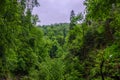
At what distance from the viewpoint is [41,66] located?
53219 mm

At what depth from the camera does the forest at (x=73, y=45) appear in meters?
9.68

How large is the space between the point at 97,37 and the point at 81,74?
294 inches

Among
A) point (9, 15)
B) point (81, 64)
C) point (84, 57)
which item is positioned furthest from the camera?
point (84, 57)

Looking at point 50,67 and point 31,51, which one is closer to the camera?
point 31,51

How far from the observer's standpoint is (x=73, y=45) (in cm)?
4612

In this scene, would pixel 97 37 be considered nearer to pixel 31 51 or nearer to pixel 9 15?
pixel 31 51

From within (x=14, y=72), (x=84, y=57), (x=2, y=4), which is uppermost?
(x=2, y=4)

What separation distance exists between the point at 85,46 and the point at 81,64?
447 cm

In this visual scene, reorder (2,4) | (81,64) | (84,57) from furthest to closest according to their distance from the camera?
(84,57), (81,64), (2,4)

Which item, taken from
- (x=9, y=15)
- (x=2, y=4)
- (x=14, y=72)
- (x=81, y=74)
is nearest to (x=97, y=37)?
(x=81, y=74)

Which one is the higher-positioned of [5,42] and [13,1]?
[13,1]

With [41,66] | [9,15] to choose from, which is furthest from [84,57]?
[9,15]

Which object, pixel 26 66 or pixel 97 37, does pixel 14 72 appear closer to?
pixel 26 66

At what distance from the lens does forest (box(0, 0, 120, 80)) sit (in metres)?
9.68
